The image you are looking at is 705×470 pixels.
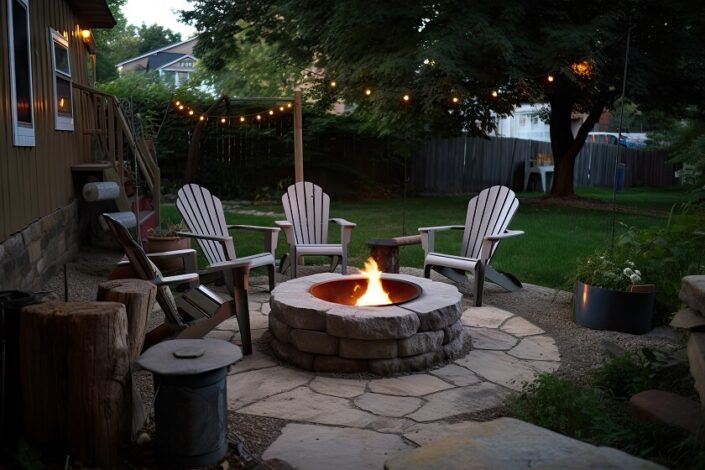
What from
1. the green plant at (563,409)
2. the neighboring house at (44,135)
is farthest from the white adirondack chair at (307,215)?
the green plant at (563,409)

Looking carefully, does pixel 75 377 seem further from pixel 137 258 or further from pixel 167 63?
pixel 167 63

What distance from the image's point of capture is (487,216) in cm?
532

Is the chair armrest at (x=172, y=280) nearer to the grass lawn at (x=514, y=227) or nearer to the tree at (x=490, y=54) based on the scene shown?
the grass lawn at (x=514, y=227)

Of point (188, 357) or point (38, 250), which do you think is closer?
point (188, 357)

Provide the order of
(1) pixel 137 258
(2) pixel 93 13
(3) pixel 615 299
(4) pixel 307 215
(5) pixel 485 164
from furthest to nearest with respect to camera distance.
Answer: (5) pixel 485 164
(2) pixel 93 13
(4) pixel 307 215
(3) pixel 615 299
(1) pixel 137 258

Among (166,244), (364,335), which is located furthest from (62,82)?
(364,335)

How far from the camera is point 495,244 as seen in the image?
4.93 meters

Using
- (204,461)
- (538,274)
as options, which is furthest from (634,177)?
(204,461)

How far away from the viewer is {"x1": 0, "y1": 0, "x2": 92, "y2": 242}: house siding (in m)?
4.12

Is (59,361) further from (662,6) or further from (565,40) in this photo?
(662,6)

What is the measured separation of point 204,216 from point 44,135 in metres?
1.58

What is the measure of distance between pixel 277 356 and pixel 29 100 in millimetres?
2996

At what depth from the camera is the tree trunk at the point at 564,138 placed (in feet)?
41.7

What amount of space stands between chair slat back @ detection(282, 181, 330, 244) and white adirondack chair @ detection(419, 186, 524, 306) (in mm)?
1090
